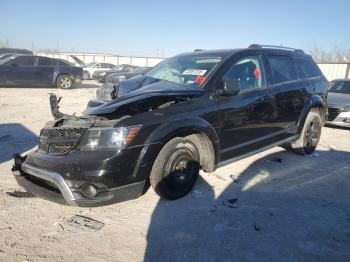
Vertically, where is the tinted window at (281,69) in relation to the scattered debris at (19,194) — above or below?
above

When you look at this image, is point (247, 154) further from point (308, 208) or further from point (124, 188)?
point (124, 188)

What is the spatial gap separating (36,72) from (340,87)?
44.3 ft

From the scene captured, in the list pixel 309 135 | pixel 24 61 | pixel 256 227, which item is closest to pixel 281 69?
pixel 309 135

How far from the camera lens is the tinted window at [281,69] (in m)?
5.07

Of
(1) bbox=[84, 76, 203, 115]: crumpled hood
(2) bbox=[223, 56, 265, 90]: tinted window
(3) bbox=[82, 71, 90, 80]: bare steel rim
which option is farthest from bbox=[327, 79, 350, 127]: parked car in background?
(3) bbox=[82, 71, 90, 80]: bare steel rim

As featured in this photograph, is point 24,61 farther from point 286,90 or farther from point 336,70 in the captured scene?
point 336,70

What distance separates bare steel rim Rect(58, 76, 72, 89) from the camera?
17.0 meters

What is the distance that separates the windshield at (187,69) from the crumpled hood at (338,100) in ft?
18.7

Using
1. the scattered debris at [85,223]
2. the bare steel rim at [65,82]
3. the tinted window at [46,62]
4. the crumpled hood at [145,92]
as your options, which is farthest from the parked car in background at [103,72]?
the scattered debris at [85,223]

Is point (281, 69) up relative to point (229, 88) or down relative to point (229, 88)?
up

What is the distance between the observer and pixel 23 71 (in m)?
15.4

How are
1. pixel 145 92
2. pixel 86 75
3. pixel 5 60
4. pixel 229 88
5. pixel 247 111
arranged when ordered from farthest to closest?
pixel 86 75 < pixel 5 60 < pixel 247 111 < pixel 145 92 < pixel 229 88

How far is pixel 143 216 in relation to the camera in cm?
358

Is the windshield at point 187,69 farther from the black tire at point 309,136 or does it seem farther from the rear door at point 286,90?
the black tire at point 309,136
